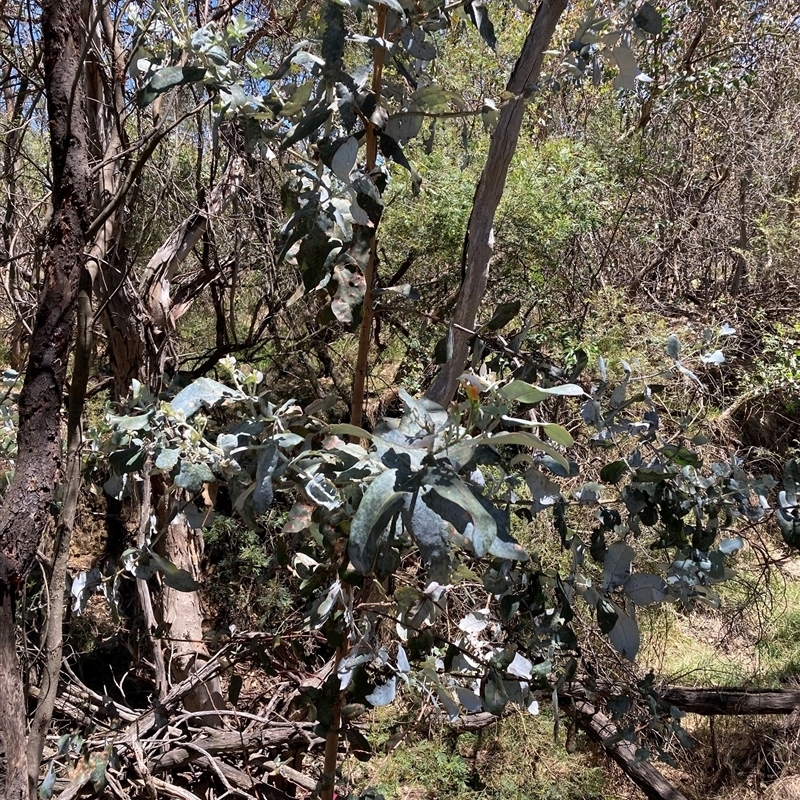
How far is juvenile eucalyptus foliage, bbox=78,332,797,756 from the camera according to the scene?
0.60 metres

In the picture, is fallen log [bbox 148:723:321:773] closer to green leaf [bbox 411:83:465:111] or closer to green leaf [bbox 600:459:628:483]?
green leaf [bbox 600:459:628:483]

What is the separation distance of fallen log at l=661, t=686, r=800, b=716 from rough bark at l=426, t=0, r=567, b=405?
6.15ft

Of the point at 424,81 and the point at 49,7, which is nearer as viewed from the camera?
the point at 424,81

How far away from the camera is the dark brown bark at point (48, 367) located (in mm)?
1152

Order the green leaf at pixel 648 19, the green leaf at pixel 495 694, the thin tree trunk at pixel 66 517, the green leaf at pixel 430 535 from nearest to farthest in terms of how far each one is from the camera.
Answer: the green leaf at pixel 430 535 < the green leaf at pixel 648 19 < the green leaf at pixel 495 694 < the thin tree trunk at pixel 66 517

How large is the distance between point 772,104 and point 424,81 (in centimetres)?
406

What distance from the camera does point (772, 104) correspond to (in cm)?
415

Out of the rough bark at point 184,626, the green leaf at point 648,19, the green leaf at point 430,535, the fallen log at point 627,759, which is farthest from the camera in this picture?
the rough bark at point 184,626

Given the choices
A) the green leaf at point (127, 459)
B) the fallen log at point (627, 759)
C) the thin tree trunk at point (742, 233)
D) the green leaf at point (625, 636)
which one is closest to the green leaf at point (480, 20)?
the green leaf at point (127, 459)

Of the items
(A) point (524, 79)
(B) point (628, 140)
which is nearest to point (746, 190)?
(B) point (628, 140)

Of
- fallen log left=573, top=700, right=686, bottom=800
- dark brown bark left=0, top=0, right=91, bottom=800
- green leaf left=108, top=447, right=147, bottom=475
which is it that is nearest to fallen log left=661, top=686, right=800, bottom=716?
fallen log left=573, top=700, right=686, bottom=800

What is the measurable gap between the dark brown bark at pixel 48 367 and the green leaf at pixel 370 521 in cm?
83

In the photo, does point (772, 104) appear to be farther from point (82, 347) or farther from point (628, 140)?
point (82, 347)

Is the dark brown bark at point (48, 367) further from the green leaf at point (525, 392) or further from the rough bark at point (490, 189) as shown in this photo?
the green leaf at point (525, 392)
